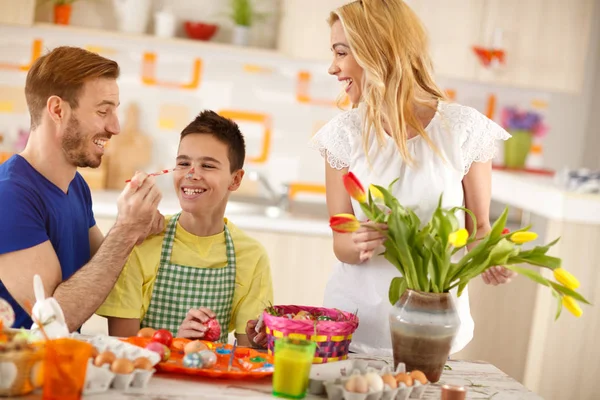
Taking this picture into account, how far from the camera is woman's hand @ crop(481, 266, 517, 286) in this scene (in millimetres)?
1854

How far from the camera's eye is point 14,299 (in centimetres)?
200

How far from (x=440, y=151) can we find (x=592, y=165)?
9.27ft

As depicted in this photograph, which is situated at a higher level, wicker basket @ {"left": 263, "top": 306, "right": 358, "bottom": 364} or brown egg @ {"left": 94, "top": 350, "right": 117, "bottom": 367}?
wicker basket @ {"left": 263, "top": 306, "right": 358, "bottom": 364}

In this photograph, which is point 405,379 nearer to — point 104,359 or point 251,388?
point 251,388

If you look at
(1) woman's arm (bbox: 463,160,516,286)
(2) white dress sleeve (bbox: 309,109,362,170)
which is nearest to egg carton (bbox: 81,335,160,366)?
(2) white dress sleeve (bbox: 309,109,362,170)

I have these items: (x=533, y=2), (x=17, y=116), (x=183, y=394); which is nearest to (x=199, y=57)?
(x=17, y=116)

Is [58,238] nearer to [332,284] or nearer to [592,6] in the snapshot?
[332,284]

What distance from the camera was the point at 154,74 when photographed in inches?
173

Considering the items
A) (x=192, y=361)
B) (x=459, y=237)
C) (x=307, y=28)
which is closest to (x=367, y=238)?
(x=459, y=237)

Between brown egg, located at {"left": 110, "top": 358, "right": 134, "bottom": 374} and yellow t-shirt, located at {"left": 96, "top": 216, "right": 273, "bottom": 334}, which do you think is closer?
brown egg, located at {"left": 110, "top": 358, "right": 134, "bottom": 374}

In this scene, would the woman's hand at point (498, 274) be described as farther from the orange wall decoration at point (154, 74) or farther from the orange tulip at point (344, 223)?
the orange wall decoration at point (154, 74)

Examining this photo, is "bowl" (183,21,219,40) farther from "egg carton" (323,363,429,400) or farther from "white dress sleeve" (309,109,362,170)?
"egg carton" (323,363,429,400)

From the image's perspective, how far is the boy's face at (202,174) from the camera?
2258mm

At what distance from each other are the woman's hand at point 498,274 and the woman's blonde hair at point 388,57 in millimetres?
359
